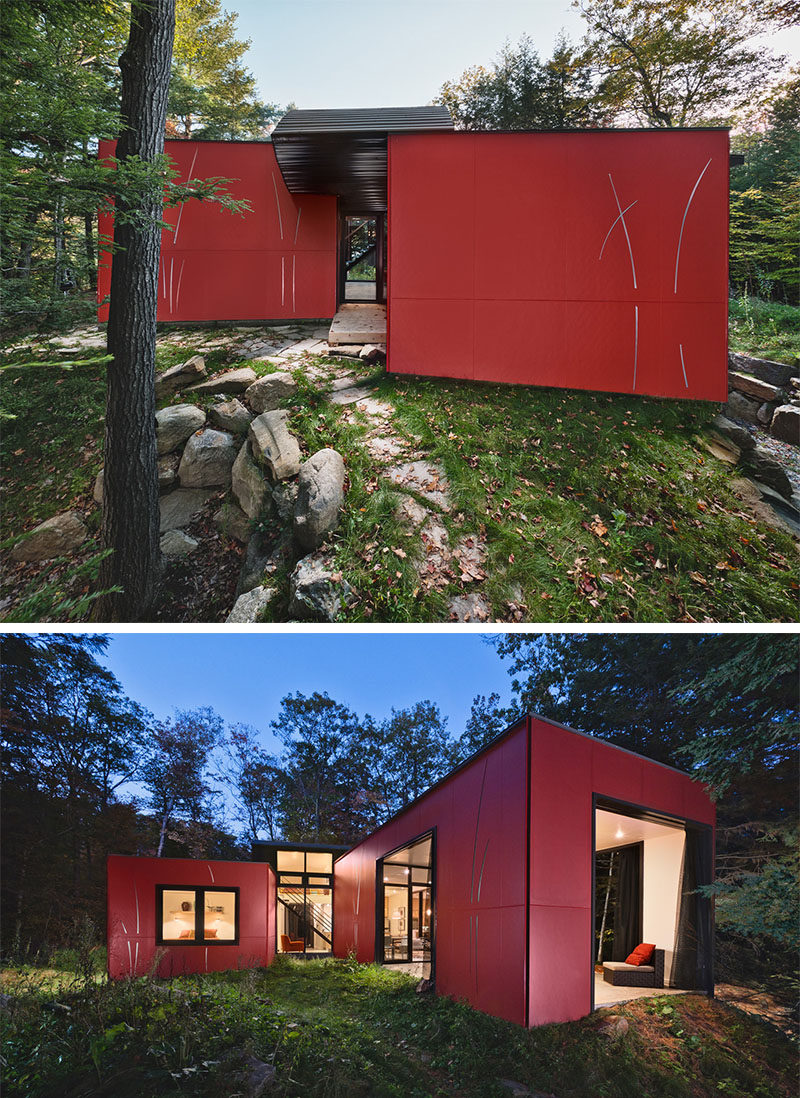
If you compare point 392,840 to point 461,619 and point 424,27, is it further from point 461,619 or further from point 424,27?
point 424,27

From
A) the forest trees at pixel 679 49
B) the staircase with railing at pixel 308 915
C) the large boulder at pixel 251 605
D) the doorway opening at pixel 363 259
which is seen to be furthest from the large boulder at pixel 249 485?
the staircase with railing at pixel 308 915

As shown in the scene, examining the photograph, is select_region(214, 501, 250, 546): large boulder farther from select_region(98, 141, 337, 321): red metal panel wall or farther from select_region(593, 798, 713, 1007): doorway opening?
select_region(98, 141, 337, 321): red metal panel wall

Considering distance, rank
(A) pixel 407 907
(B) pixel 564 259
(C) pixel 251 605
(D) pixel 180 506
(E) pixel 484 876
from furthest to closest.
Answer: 1. (A) pixel 407 907
2. (B) pixel 564 259
3. (E) pixel 484 876
4. (D) pixel 180 506
5. (C) pixel 251 605

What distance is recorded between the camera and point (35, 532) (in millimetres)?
4199

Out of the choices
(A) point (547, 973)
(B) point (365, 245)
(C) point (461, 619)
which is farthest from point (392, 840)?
(B) point (365, 245)

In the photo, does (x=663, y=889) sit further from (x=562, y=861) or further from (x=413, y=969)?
(x=413, y=969)

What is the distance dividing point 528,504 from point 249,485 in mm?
2396

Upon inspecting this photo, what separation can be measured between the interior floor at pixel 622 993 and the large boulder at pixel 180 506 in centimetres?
565

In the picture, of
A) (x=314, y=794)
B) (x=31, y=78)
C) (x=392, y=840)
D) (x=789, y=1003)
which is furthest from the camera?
(x=314, y=794)

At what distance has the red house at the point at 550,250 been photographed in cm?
525

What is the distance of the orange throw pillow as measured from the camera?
6.45 m

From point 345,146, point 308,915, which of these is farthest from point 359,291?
point 308,915

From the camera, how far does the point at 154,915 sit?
7.81m

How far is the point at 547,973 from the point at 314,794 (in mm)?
13657
